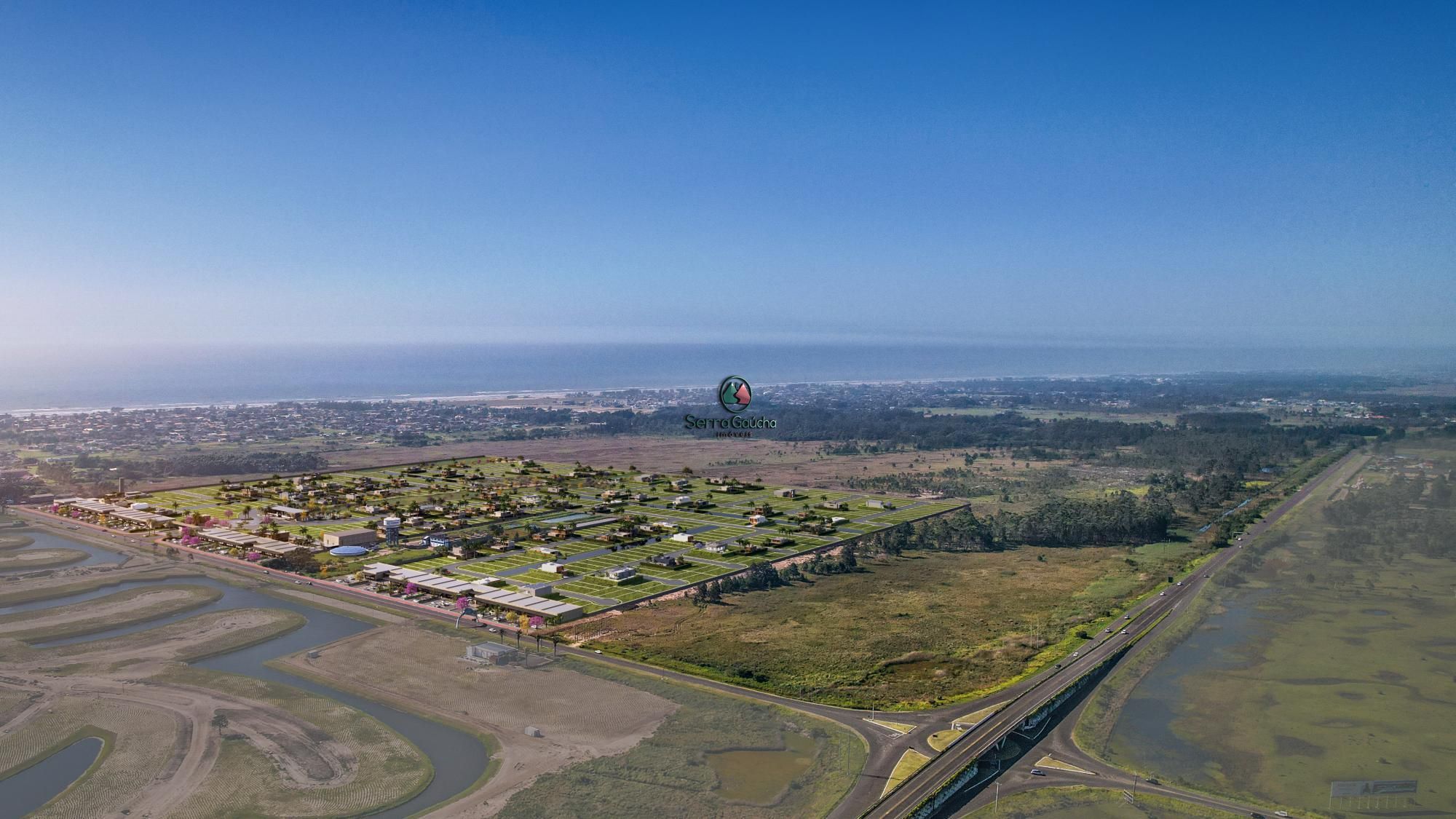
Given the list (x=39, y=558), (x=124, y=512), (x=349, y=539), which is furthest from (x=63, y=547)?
(x=349, y=539)

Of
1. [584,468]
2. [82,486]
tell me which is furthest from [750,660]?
[82,486]

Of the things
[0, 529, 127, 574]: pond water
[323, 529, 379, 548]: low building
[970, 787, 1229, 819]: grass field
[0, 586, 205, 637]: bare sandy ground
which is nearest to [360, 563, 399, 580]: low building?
[323, 529, 379, 548]: low building

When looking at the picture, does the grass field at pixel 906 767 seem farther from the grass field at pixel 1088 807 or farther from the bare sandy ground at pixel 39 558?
the bare sandy ground at pixel 39 558

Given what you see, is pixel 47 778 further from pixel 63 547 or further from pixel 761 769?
pixel 63 547

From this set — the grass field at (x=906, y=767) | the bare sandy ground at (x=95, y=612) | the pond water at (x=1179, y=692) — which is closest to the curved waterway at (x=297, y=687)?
the bare sandy ground at (x=95, y=612)

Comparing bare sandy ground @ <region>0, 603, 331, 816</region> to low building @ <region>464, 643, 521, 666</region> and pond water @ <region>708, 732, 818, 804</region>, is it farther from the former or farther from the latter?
pond water @ <region>708, 732, 818, 804</region>
